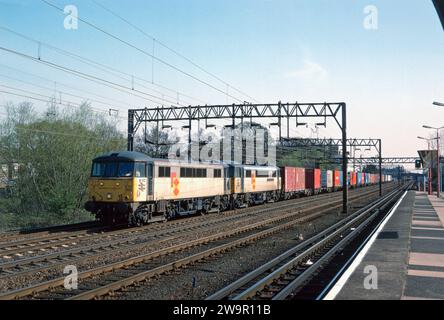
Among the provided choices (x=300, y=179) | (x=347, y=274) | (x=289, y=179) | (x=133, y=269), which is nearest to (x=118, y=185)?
(x=133, y=269)

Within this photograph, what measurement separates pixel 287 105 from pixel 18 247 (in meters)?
18.9

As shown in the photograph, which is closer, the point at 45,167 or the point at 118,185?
the point at 118,185

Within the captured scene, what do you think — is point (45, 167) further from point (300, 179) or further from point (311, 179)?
point (311, 179)

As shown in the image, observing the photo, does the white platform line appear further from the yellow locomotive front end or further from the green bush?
the green bush

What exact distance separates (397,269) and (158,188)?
12.2 metres

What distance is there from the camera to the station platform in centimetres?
803

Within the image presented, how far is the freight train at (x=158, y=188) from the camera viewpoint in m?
19.1

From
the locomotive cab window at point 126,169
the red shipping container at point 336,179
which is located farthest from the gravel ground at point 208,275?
the red shipping container at point 336,179

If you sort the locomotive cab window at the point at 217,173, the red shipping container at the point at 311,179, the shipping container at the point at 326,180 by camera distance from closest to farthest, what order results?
1. the locomotive cab window at the point at 217,173
2. the red shipping container at the point at 311,179
3. the shipping container at the point at 326,180

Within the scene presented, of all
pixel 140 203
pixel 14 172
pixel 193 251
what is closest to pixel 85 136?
pixel 14 172

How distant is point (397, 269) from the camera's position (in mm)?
10250

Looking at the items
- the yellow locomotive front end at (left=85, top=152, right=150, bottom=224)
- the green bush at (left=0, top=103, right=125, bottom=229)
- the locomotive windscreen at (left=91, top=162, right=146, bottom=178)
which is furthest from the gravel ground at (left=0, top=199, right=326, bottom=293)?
the green bush at (left=0, top=103, right=125, bottom=229)

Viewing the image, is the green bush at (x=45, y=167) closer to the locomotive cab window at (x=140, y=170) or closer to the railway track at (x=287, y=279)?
the locomotive cab window at (x=140, y=170)
